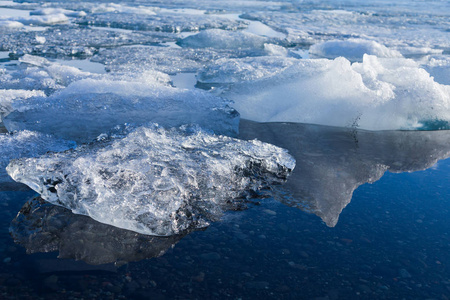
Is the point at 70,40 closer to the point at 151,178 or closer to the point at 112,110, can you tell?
the point at 112,110

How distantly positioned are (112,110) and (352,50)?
17.4 feet

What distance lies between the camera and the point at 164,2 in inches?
717

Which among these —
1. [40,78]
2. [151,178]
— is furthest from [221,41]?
[151,178]

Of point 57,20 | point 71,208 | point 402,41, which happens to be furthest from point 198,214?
point 57,20

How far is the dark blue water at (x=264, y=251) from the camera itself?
5.10 ft

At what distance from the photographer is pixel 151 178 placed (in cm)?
211

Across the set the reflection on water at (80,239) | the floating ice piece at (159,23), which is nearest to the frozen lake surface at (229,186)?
the reflection on water at (80,239)

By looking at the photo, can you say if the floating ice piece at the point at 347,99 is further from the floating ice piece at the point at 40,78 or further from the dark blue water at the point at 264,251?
the floating ice piece at the point at 40,78

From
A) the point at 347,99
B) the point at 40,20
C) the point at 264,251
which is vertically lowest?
the point at 264,251

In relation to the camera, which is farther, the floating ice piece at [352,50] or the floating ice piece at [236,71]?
the floating ice piece at [352,50]

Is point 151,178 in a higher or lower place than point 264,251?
higher

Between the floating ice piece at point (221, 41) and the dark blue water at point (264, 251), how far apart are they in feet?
19.4

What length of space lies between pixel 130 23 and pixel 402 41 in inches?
270

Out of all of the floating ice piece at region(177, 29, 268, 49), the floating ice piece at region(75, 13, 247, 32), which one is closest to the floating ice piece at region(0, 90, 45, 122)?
the floating ice piece at region(177, 29, 268, 49)
